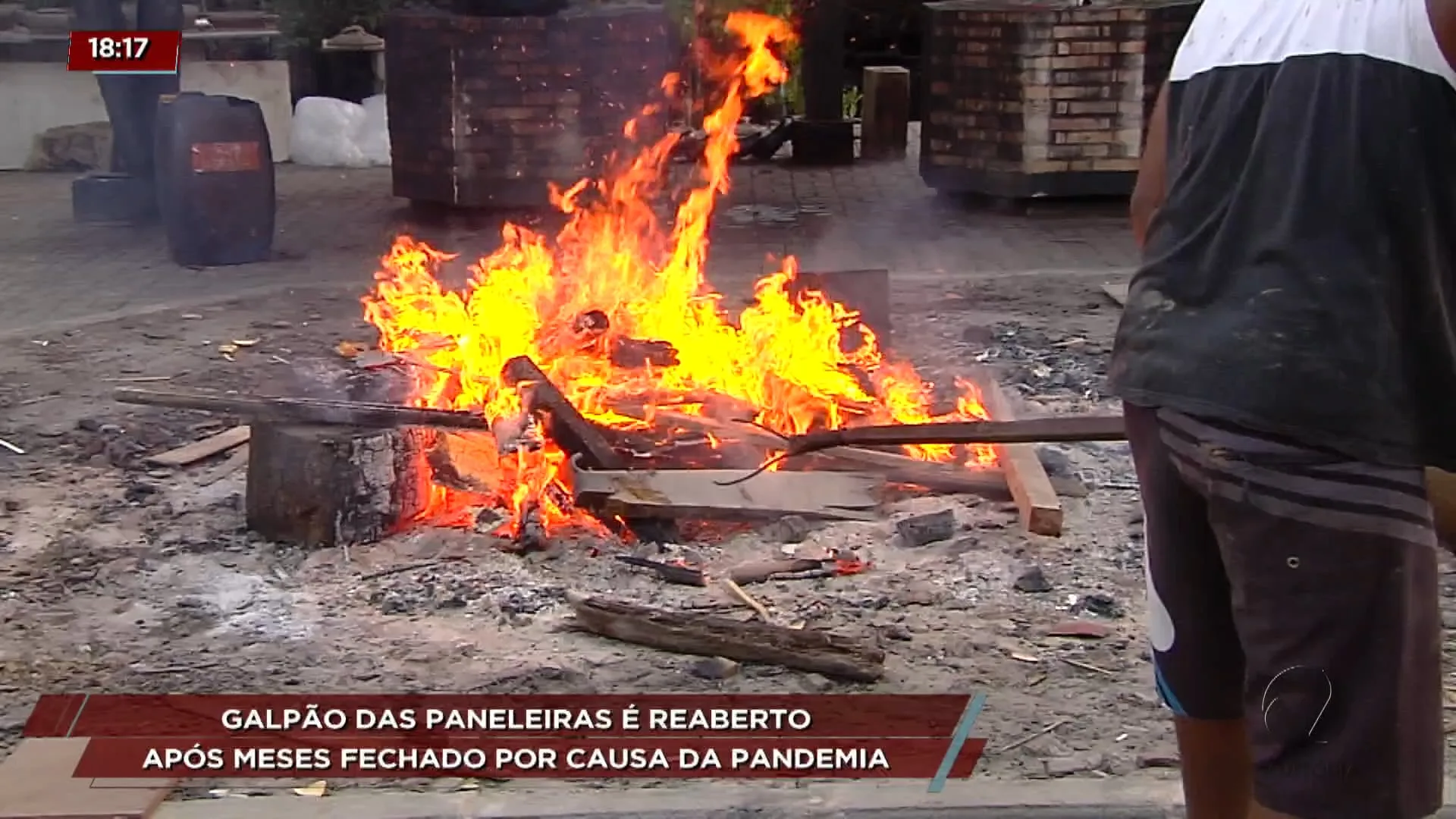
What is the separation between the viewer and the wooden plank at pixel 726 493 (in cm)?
482

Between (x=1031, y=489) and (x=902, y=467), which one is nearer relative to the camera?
(x=1031, y=489)

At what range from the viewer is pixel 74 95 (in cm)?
1405

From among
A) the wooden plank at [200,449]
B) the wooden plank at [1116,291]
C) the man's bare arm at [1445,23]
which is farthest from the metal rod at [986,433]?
the wooden plank at [1116,291]

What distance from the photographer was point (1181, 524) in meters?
2.45

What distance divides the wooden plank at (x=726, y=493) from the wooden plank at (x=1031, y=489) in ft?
1.39

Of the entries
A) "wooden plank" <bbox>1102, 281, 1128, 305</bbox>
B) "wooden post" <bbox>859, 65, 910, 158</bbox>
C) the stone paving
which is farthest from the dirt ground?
"wooden post" <bbox>859, 65, 910, 158</bbox>

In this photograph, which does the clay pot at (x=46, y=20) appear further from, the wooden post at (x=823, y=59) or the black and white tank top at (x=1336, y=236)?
the black and white tank top at (x=1336, y=236)

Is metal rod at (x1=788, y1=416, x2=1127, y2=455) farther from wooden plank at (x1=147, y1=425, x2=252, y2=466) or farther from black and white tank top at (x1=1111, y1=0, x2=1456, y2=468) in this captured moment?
black and white tank top at (x1=1111, y1=0, x2=1456, y2=468)

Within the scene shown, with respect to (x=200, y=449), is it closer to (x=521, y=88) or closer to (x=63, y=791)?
(x=63, y=791)

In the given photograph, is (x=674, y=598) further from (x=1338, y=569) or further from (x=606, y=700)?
(x=1338, y=569)

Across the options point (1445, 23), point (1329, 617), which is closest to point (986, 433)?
point (1329, 617)

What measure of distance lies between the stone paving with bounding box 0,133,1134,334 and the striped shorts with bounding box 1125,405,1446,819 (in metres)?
6.60

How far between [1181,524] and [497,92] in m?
8.29
